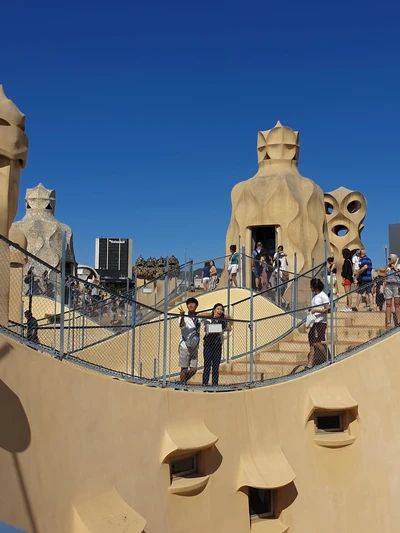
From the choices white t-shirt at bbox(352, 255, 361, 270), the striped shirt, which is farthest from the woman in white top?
white t-shirt at bbox(352, 255, 361, 270)

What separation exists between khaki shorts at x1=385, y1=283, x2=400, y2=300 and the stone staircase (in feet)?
1.99

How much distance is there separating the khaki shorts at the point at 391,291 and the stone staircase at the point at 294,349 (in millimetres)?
606

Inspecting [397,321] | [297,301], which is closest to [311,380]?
[397,321]

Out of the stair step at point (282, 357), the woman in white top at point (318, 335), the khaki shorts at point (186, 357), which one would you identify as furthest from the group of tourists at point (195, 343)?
the stair step at point (282, 357)

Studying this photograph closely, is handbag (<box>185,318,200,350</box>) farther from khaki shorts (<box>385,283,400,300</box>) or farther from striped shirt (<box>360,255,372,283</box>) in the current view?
striped shirt (<box>360,255,372,283</box>)

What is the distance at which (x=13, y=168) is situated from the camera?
29.2 ft

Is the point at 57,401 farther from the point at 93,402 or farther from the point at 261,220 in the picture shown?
the point at 261,220

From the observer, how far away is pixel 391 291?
33.1 ft

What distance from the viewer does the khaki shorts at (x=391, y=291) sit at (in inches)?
396

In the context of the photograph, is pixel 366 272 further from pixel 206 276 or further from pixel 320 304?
pixel 206 276

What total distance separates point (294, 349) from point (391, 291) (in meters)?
2.02

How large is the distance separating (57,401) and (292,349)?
5718 mm

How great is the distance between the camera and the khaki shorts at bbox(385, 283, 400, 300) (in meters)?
10.1

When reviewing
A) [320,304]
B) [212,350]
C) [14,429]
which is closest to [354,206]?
[320,304]
